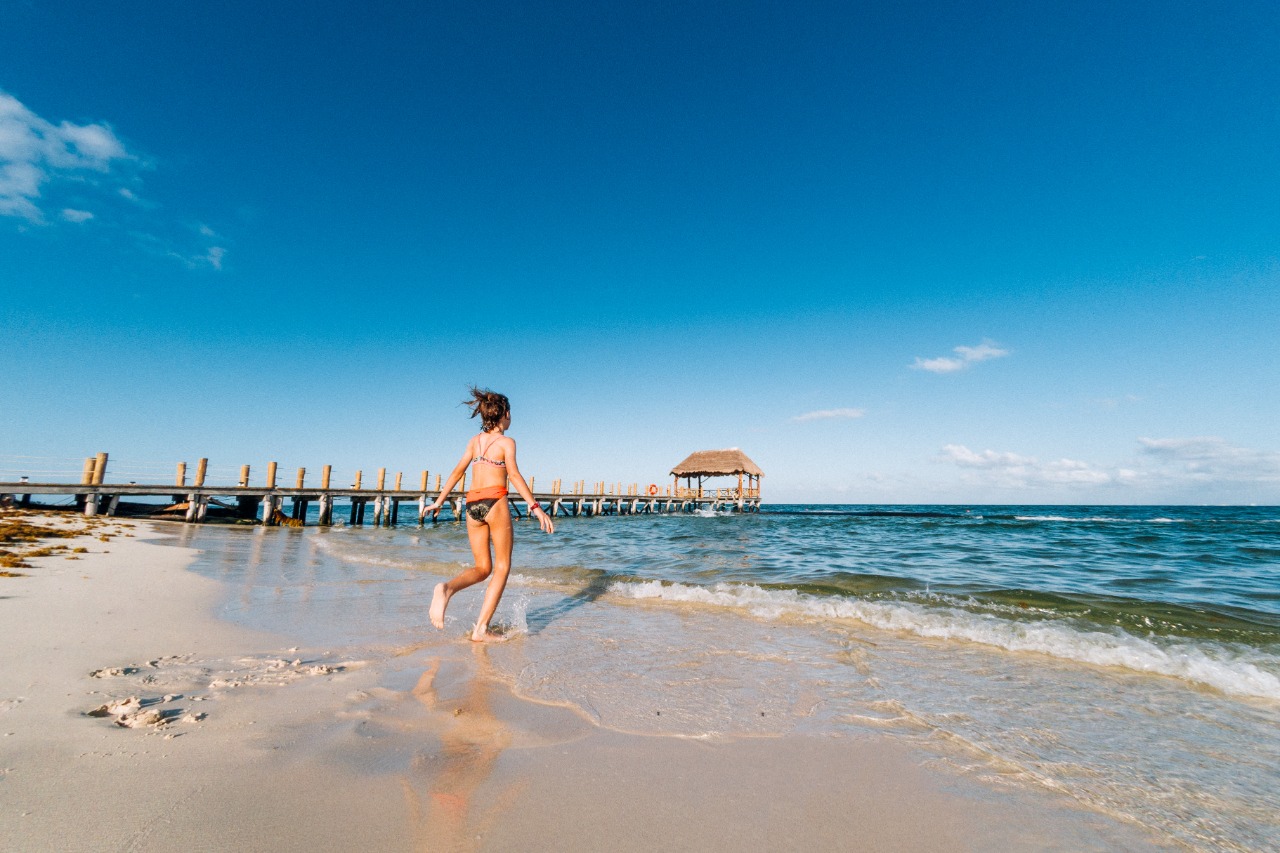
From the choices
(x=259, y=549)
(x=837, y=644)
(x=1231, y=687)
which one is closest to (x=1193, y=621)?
(x=1231, y=687)

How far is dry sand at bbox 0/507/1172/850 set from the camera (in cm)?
160

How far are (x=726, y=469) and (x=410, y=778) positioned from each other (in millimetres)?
41679

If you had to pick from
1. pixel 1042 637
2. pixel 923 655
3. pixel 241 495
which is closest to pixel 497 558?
pixel 923 655

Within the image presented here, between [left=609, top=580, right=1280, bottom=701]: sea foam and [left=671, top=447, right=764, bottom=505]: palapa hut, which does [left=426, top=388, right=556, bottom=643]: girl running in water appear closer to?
[left=609, top=580, right=1280, bottom=701]: sea foam

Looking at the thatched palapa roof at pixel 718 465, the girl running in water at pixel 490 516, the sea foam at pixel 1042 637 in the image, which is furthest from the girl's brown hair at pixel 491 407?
the thatched palapa roof at pixel 718 465

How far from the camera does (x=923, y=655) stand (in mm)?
4191

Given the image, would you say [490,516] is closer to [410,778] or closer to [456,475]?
[456,475]

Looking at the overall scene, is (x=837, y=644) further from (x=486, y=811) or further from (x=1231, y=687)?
(x=486, y=811)

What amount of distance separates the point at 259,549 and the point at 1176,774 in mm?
12436

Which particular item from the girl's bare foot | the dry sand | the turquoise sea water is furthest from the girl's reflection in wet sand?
the girl's bare foot

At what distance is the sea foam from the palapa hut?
3676 centimetres

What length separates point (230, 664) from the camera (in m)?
3.20

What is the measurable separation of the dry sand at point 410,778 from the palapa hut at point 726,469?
4064 cm

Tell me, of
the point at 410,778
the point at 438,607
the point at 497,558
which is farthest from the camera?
the point at 497,558
